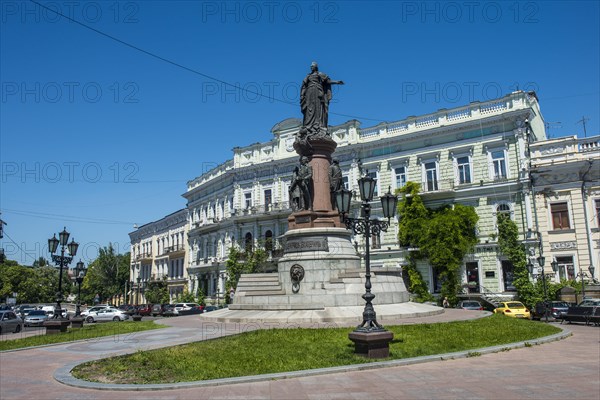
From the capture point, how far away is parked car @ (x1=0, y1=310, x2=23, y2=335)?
25125 millimetres

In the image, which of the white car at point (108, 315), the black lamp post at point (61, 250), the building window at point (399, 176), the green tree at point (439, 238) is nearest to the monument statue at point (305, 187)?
the black lamp post at point (61, 250)

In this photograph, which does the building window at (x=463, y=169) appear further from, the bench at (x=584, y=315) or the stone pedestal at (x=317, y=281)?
the stone pedestal at (x=317, y=281)

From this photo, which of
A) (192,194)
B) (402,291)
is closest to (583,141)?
(402,291)

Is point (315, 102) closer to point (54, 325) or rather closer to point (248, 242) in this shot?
point (54, 325)

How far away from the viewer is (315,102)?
22078 mm

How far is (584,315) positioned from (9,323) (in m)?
27.2

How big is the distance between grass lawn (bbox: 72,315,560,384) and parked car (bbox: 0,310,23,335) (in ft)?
58.5

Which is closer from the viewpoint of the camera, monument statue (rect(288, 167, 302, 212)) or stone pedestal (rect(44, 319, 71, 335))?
stone pedestal (rect(44, 319, 71, 335))

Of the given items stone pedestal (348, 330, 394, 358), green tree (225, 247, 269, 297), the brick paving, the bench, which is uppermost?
green tree (225, 247, 269, 297)

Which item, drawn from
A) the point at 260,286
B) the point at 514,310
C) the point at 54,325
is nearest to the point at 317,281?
the point at 260,286

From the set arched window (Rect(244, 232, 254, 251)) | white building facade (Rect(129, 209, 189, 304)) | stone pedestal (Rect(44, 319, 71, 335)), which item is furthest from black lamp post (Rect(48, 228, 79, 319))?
white building facade (Rect(129, 209, 189, 304))

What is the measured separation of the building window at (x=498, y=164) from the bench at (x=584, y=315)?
63.0 feet

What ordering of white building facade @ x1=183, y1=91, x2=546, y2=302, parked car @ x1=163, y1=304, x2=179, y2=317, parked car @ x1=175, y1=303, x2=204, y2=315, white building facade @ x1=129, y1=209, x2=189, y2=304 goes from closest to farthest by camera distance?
white building facade @ x1=183, y1=91, x2=546, y2=302
parked car @ x1=175, y1=303, x2=204, y2=315
parked car @ x1=163, y1=304, x2=179, y2=317
white building facade @ x1=129, y1=209, x2=189, y2=304

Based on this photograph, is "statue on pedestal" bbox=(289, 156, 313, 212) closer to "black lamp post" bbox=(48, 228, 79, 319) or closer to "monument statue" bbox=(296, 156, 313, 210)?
"monument statue" bbox=(296, 156, 313, 210)
